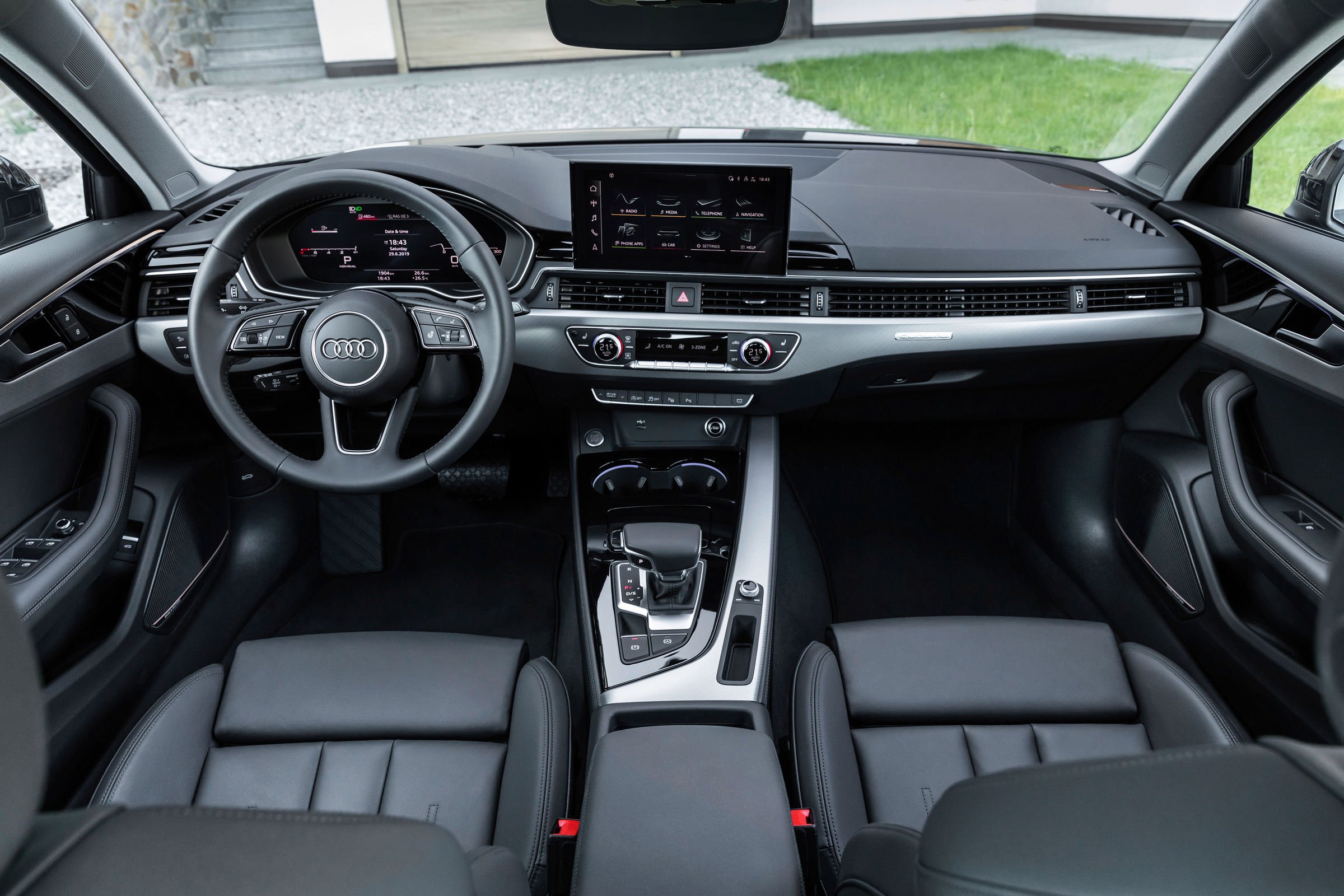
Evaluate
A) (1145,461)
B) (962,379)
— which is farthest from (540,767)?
(1145,461)

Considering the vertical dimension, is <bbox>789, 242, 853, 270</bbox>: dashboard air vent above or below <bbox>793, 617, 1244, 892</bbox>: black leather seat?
above

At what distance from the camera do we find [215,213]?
213 centimetres

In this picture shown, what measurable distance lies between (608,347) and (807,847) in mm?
1176

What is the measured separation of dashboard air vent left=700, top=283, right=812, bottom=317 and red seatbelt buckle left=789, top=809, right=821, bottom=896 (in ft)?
3.64

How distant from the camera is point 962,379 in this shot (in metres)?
2.21

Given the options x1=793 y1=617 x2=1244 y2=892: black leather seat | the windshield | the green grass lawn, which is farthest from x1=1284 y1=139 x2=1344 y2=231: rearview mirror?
x1=793 y1=617 x2=1244 y2=892: black leather seat

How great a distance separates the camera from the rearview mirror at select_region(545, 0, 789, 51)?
149cm

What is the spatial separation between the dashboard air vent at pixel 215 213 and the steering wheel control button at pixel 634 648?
1.46 meters

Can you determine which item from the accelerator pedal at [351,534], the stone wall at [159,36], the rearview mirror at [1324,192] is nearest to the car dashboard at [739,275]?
the rearview mirror at [1324,192]

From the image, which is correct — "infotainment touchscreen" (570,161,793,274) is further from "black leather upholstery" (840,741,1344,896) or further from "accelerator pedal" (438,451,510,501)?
"black leather upholstery" (840,741,1344,896)

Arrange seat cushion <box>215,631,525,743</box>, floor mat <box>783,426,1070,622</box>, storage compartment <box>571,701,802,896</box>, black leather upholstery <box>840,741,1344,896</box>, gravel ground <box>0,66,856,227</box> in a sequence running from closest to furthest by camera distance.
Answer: black leather upholstery <box>840,741,1344,896</box> → storage compartment <box>571,701,802,896</box> → seat cushion <box>215,631,525,743</box> → gravel ground <box>0,66,856,227</box> → floor mat <box>783,426,1070,622</box>

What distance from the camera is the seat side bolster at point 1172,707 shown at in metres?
1.52

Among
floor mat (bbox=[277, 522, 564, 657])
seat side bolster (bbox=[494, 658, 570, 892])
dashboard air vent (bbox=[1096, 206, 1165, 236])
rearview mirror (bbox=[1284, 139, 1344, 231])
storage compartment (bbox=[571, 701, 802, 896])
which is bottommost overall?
floor mat (bbox=[277, 522, 564, 657])

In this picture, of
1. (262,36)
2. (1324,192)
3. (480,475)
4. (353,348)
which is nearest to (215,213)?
(353,348)
